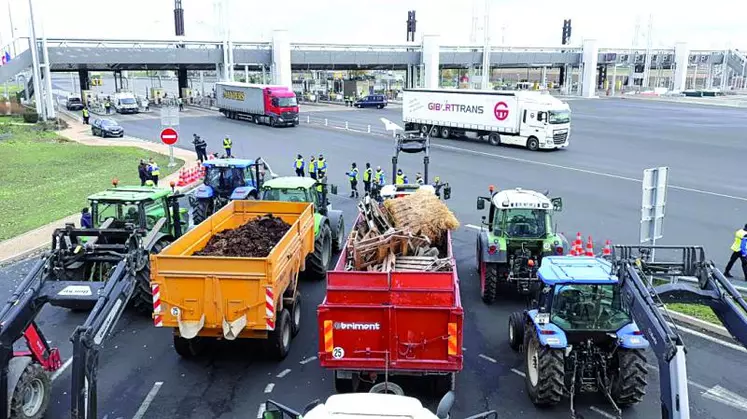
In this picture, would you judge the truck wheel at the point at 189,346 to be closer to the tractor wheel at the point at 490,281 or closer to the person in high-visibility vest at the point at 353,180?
the tractor wheel at the point at 490,281

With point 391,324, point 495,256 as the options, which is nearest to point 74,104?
point 495,256

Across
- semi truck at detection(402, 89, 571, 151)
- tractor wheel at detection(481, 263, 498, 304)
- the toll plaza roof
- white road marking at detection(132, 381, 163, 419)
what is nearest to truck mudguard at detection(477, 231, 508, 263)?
tractor wheel at detection(481, 263, 498, 304)

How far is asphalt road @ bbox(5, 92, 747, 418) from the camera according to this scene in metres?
9.03

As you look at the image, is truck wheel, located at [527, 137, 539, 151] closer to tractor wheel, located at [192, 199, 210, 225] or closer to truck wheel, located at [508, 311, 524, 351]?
tractor wheel, located at [192, 199, 210, 225]

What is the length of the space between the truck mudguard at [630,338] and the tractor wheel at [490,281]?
13.8 ft

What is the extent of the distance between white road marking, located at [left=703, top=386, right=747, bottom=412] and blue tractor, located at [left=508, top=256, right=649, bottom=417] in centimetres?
150

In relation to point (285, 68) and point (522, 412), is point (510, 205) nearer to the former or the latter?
point (522, 412)

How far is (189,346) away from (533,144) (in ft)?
96.7

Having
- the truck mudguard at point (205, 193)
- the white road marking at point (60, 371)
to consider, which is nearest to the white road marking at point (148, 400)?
the white road marking at point (60, 371)

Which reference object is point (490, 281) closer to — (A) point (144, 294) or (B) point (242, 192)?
(A) point (144, 294)

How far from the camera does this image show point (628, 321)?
8156 mm

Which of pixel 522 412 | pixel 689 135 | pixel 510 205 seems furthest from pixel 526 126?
pixel 522 412

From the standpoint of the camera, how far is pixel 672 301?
23.8ft

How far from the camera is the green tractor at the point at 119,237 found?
9391mm
